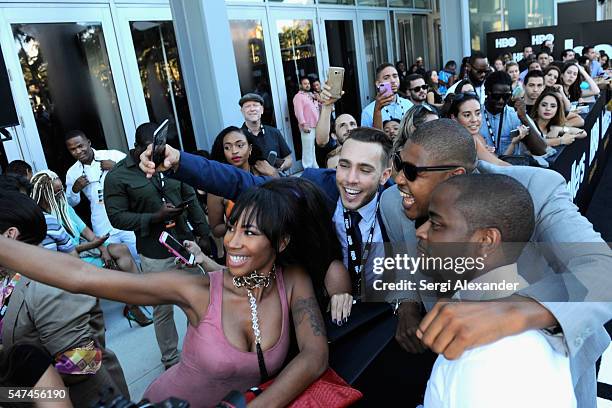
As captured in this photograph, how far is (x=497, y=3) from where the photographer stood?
19.0 meters

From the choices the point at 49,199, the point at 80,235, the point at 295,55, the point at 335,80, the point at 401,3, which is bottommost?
the point at 80,235

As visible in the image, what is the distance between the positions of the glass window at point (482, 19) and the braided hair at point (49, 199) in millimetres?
17176

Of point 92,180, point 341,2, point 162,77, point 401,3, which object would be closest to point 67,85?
point 162,77

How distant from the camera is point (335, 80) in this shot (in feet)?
11.0

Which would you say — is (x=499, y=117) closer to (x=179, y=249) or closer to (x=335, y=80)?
(x=335, y=80)

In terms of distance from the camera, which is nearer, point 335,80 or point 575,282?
point 575,282

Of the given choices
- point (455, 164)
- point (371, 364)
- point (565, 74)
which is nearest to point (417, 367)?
point (371, 364)

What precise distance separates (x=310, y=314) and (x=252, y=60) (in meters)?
6.88

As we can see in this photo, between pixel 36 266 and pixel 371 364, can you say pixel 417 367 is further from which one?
pixel 36 266

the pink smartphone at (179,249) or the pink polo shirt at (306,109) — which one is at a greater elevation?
the pink polo shirt at (306,109)

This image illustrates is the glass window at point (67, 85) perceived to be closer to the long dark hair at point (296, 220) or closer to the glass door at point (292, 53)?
the glass door at point (292, 53)

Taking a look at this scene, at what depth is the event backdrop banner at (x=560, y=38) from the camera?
15062 millimetres
